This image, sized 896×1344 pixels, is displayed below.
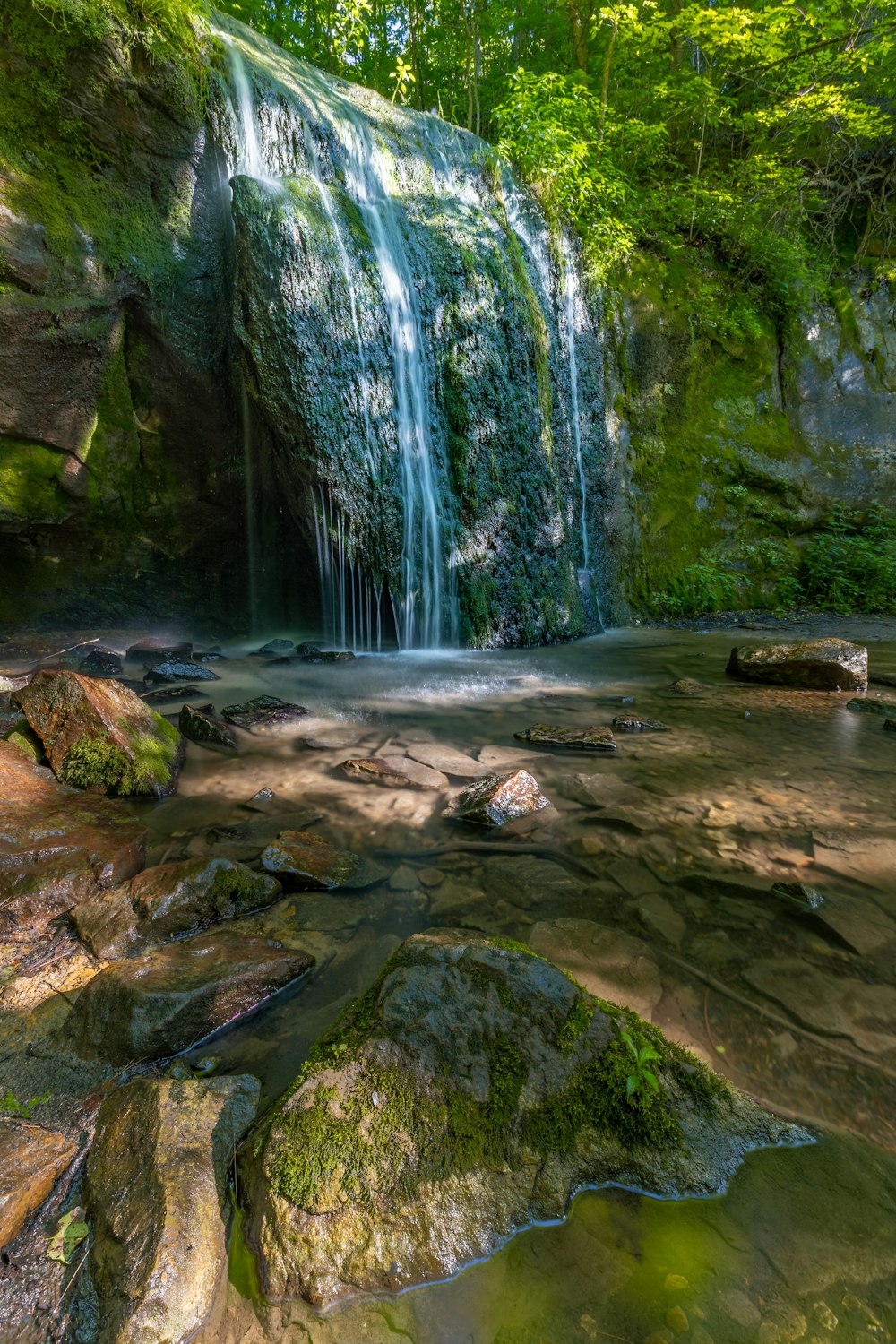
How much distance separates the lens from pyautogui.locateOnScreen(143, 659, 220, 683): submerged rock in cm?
575

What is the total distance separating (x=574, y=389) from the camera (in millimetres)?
9062

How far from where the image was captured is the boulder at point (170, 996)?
1.65 metres

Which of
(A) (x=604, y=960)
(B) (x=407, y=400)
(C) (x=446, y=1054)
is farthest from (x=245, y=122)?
(C) (x=446, y=1054)

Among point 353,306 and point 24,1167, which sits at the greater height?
point 353,306

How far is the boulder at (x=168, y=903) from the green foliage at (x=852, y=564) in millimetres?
10676

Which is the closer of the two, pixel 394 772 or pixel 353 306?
pixel 394 772

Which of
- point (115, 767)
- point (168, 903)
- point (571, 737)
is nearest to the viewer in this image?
point (168, 903)

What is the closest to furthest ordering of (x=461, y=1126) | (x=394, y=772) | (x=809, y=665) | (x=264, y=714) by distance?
(x=461, y=1126), (x=394, y=772), (x=264, y=714), (x=809, y=665)

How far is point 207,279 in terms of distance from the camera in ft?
22.4

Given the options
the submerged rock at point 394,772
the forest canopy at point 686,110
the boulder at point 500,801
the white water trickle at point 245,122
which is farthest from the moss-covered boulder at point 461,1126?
the forest canopy at point 686,110

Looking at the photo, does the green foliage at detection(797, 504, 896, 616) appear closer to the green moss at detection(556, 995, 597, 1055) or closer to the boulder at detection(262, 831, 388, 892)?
the boulder at detection(262, 831, 388, 892)

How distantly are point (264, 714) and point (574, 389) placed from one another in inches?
275

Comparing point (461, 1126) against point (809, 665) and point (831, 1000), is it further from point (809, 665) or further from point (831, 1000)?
point (809, 665)

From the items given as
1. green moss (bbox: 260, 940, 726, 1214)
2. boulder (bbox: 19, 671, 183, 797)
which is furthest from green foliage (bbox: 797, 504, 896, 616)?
green moss (bbox: 260, 940, 726, 1214)
